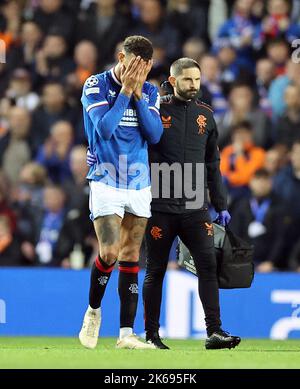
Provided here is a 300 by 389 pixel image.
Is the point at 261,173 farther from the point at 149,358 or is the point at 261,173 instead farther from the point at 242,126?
the point at 149,358

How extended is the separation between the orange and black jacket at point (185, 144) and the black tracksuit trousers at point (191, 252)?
87 mm

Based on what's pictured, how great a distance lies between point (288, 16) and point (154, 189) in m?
6.43

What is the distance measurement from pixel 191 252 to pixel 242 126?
5.02 metres

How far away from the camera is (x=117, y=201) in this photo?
8.05 m

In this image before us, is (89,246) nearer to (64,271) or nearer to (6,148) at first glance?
(64,271)

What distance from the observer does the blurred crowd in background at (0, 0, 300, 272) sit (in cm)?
1242

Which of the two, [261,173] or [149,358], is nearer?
[149,358]

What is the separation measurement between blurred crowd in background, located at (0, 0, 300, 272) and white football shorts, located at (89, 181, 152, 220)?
4002mm

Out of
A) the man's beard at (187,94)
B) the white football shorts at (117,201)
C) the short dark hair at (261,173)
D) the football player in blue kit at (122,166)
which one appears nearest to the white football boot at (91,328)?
the football player in blue kit at (122,166)

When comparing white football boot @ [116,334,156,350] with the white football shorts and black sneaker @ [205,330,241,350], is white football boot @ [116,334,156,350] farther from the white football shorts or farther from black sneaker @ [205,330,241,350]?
the white football shorts

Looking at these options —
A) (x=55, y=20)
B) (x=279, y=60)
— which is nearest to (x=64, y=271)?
(x=279, y=60)

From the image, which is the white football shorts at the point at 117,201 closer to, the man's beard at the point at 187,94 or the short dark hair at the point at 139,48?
the man's beard at the point at 187,94

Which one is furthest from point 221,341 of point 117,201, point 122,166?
point 122,166

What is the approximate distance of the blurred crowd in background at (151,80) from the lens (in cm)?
1242
